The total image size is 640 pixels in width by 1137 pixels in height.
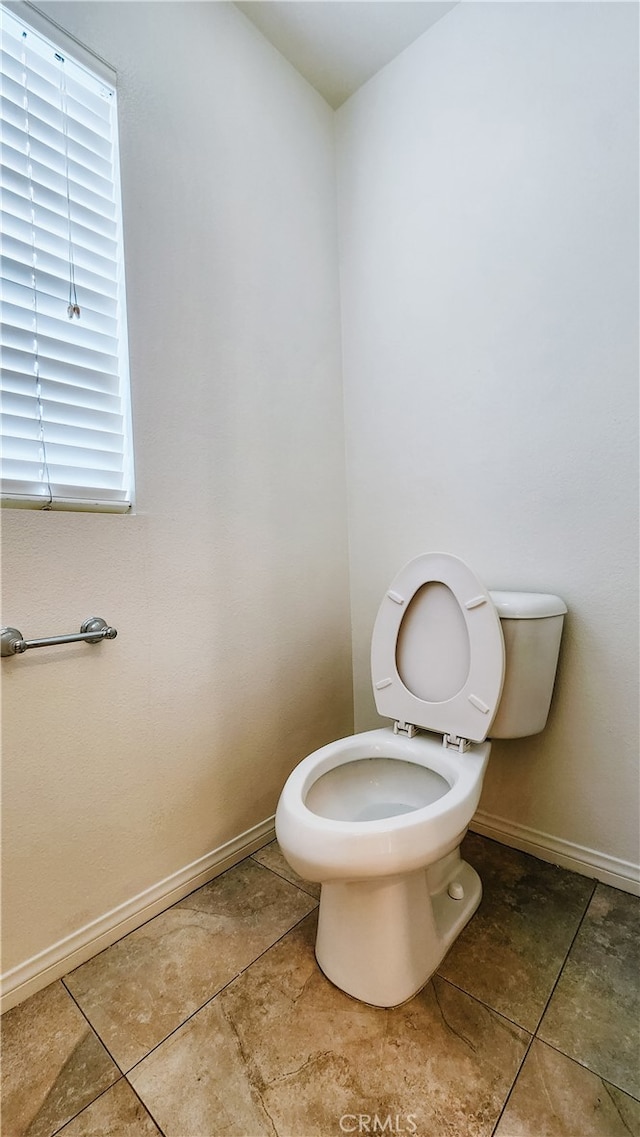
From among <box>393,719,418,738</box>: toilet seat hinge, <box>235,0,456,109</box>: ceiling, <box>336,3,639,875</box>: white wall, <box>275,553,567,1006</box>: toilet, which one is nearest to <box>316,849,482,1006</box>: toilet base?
<box>275,553,567,1006</box>: toilet

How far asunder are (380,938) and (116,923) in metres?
0.63

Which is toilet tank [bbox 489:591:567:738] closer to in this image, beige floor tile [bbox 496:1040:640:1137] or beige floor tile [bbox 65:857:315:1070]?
beige floor tile [bbox 496:1040:640:1137]

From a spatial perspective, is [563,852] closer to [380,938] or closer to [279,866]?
[380,938]

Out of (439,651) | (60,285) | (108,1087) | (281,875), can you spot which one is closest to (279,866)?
(281,875)

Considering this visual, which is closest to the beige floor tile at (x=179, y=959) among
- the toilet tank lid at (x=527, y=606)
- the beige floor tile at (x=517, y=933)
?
the beige floor tile at (x=517, y=933)

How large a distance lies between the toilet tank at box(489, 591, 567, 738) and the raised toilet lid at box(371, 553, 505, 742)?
7cm

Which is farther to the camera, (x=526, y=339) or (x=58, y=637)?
(x=526, y=339)

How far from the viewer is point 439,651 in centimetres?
122

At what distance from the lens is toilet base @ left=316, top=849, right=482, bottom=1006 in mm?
923

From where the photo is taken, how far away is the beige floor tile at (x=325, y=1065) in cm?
75

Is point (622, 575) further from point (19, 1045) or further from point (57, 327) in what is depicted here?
point (19, 1045)

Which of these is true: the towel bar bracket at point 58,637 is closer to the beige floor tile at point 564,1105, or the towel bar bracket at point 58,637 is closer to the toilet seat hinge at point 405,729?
the toilet seat hinge at point 405,729

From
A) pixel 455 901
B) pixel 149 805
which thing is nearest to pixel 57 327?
pixel 149 805

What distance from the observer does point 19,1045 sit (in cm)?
88
